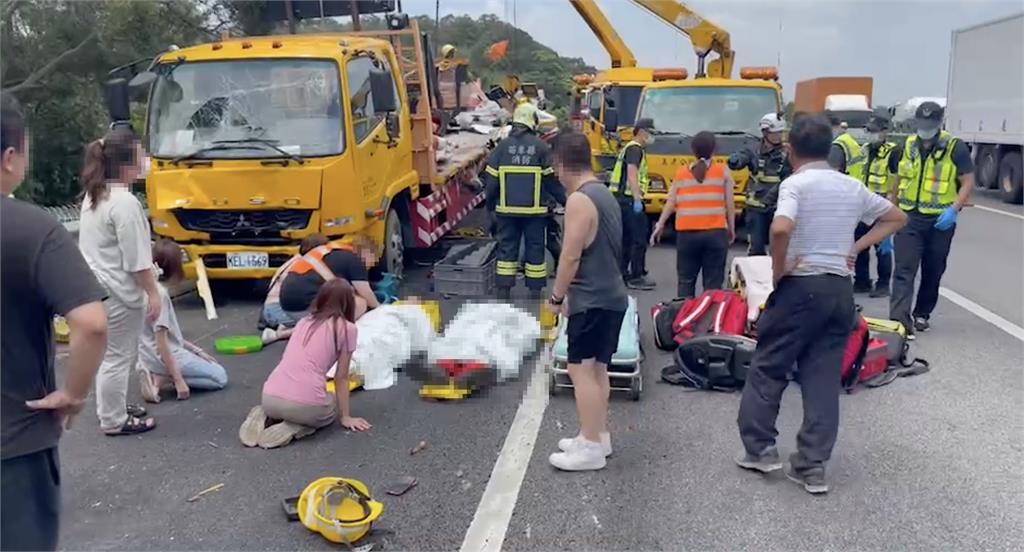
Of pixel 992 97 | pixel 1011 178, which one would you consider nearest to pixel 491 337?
pixel 1011 178

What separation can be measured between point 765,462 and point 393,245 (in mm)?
5577

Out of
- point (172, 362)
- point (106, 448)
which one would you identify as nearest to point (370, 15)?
point (172, 362)

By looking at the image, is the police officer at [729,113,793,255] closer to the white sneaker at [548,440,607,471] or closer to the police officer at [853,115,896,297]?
the police officer at [853,115,896,297]

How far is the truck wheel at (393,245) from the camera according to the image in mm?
9453

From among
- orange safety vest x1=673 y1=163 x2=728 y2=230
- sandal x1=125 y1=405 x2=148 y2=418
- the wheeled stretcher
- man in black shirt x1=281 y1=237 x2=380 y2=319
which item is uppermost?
orange safety vest x1=673 y1=163 x2=728 y2=230

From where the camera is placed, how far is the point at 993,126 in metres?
20.6

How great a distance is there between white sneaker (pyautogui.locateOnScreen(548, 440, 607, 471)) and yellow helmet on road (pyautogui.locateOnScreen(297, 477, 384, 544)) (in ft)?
3.46

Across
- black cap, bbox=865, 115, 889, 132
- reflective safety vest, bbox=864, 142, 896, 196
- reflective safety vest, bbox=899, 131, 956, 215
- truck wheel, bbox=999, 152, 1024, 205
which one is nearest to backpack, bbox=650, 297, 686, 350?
reflective safety vest, bbox=899, 131, 956, 215

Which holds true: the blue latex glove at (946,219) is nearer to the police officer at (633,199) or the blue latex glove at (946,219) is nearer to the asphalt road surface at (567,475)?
the asphalt road surface at (567,475)

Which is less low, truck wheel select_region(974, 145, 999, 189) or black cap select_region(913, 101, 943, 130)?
black cap select_region(913, 101, 943, 130)

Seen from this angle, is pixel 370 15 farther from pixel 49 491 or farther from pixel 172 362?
pixel 49 491

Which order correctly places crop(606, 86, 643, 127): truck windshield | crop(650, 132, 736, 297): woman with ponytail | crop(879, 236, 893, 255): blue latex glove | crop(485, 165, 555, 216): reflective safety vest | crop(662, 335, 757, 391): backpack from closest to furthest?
crop(662, 335, 757, 391): backpack → crop(650, 132, 736, 297): woman with ponytail → crop(485, 165, 555, 216): reflective safety vest → crop(879, 236, 893, 255): blue latex glove → crop(606, 86, 643, 127): truck windshield

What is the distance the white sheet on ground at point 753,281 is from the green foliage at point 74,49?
1021 cm

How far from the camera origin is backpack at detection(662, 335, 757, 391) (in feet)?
20.5
